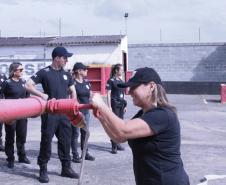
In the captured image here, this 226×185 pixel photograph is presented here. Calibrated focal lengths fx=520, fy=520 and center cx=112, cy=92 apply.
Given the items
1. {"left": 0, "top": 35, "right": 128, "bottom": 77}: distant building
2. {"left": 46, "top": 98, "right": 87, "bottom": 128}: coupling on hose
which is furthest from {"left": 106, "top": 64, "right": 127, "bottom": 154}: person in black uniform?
{"left": 0, "top": 35, "right": 128, "bottom": 77}: distant building

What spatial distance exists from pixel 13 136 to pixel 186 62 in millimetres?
26703

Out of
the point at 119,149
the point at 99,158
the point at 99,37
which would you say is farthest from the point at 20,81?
the point at 99,37

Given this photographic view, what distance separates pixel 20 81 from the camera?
881cm

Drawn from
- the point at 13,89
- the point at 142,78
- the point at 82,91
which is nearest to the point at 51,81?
the point at 13,89

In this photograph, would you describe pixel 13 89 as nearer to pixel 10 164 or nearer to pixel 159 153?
pixel 10 164

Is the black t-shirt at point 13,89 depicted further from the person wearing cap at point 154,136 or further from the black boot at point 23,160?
the person wearing cap at point 154,136

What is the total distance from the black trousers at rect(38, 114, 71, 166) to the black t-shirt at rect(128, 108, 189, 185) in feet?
13.2

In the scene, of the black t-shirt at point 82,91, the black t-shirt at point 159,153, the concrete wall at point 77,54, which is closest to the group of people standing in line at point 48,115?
the black t-shirt at point 82,91

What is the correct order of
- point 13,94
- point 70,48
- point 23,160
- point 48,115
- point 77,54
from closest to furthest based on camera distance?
point 48,115, point 13,94, point 23,160, point 77,54, point 70,48

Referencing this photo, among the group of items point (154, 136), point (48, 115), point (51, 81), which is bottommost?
point (48, 115)

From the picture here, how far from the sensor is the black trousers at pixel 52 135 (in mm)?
7520

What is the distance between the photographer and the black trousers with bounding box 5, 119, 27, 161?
870 centimetres

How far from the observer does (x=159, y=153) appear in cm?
347

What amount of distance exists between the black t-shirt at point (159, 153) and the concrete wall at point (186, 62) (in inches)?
1182
